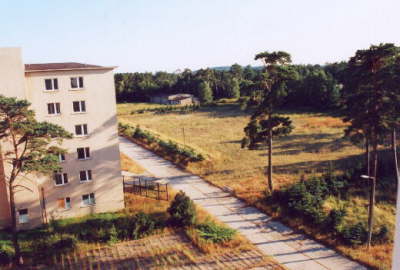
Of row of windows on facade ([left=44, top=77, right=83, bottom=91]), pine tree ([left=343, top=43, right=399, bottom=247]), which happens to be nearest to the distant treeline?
pine tree ([left=343, top=43, right=399, bottom=247])

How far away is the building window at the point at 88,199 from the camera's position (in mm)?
25094

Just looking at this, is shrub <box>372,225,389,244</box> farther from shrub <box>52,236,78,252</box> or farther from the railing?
shrub <box>52,236,78,252</box>

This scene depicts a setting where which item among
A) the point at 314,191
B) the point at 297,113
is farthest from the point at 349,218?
the point at 297,113

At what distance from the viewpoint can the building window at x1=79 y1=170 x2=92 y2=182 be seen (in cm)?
2488

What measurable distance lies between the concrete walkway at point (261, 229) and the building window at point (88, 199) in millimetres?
6888

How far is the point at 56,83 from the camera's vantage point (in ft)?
76.4

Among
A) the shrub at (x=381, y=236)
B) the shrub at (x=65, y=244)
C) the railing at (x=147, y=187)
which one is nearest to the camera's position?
the shrub at (x=381, y=236)

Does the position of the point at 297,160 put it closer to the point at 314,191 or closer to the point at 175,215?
the point at 314,191

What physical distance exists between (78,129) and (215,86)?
82.2m

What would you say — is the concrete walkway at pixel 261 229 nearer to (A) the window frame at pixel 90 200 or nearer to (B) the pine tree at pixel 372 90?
(B) the pine tree at pixel 372 90

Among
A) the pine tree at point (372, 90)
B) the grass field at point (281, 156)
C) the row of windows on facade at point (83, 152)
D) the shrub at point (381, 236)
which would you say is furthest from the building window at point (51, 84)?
the shrub at point (381, 236)

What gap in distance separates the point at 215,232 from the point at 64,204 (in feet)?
35.8

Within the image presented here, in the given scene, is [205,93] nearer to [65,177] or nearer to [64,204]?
[65,177]

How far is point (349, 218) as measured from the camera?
74.5ft
